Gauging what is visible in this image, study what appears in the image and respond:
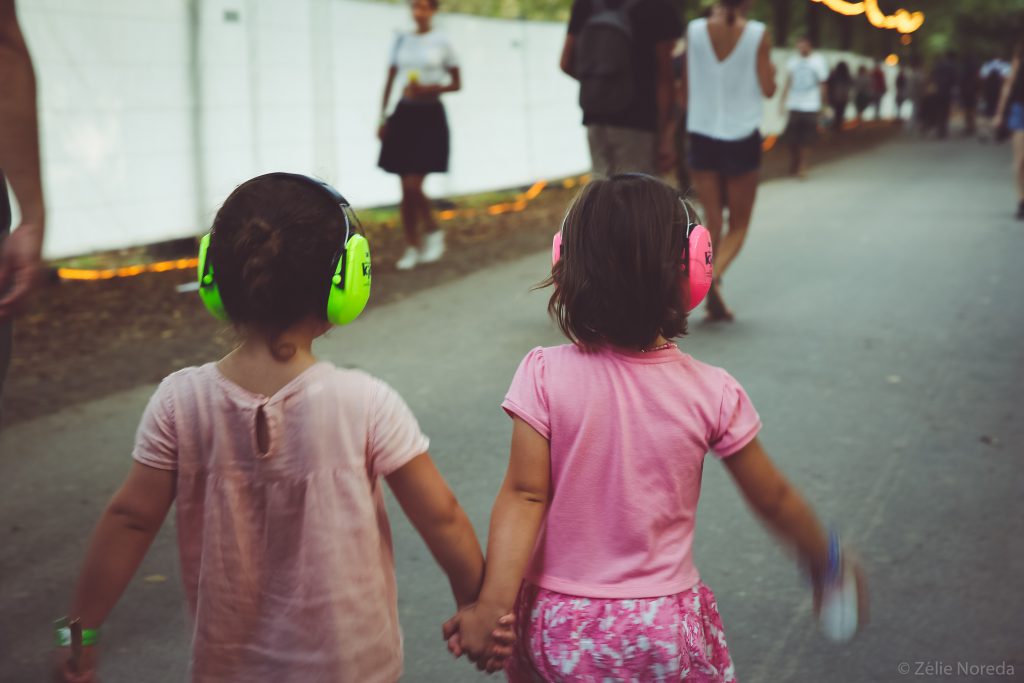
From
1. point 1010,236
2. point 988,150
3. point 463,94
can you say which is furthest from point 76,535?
point 988,150

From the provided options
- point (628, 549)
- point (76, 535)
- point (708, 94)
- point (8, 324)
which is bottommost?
point (76, 535)

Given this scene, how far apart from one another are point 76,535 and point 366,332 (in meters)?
3.20

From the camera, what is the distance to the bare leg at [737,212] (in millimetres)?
7020

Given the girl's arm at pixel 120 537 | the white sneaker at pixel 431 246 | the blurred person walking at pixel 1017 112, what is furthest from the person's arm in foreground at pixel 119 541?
the blurred person walking at pixel 1017 112

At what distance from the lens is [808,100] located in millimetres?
17953

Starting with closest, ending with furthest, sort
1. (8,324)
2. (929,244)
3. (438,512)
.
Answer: (438,512) < (8,324) < (929,244)

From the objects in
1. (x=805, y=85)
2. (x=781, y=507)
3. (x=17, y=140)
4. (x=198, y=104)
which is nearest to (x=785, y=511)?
(x=781, y=507)

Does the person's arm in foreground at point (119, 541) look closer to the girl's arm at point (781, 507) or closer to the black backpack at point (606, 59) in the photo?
the girl's arm at point (781, 507)

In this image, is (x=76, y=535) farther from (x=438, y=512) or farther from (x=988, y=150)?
(x=988, y=150)

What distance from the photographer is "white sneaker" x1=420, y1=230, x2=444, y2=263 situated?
9.60m

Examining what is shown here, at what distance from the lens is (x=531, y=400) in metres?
2.07

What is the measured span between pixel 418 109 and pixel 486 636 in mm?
7479

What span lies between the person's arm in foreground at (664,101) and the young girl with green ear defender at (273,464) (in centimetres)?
522

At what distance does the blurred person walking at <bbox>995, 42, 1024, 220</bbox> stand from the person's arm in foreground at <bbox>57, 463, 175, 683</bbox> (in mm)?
11424
